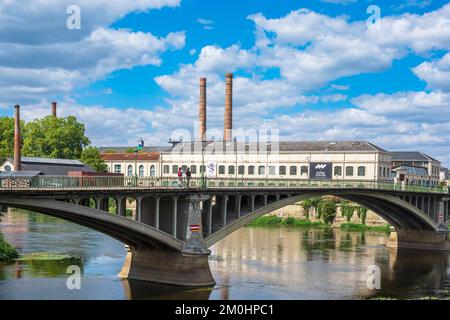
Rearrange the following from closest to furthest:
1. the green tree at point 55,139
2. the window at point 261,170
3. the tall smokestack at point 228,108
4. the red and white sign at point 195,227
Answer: the red and white sign at point 195,227, the green tree at point 55,139, the window at point 261,170, the tall smokestack at point 228,108

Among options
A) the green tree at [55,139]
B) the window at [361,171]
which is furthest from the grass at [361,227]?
the green tree at [55,139]

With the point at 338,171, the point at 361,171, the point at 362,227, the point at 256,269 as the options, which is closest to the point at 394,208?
the point at 362,227

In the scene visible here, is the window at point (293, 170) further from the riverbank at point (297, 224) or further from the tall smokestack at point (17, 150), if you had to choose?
the tall smokestack at point (17, 150)

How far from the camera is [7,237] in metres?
63.8

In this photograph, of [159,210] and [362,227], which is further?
[362,227]

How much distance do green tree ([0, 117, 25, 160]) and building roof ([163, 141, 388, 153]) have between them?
89.5 ft

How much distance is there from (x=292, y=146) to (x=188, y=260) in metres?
67.0

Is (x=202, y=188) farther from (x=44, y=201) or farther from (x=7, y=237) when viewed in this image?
(x=7, y=237)

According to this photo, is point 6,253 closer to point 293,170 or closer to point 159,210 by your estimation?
point 159,210

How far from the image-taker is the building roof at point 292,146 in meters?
103

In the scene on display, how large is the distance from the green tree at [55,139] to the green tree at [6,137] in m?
2.54

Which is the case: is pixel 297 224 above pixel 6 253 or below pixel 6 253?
below

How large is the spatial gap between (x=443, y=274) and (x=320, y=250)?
13.3m

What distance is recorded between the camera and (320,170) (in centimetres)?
10369
